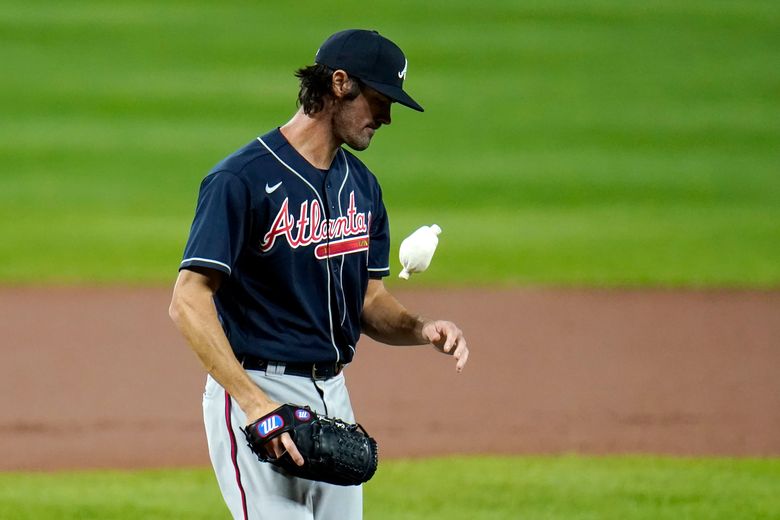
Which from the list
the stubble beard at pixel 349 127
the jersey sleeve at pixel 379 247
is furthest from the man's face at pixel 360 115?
Result: the jersey sleeve at pixel 379 247

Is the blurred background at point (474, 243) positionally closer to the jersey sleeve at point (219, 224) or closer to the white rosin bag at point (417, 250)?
the white rosin bag at point (417, 250)

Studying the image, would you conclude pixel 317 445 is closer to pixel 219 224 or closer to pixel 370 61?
pixel 219 224

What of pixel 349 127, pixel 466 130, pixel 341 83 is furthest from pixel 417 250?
→ pixel 466 130

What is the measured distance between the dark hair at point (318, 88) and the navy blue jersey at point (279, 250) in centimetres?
13

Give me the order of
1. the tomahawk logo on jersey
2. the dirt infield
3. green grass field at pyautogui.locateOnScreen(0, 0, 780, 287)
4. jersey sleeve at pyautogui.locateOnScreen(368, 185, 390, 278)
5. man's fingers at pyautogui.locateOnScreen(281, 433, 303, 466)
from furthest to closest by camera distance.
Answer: green grass field at pyautogui.locateOnScreen(0, 0, 780, 287), the dirt infield, jersey sleeve at pyautogui.locateOnScreen(368, 185, 390, 278), the tomahawk logo on jersey, man's fingers at pyautogui.locateOnScreen(281, 433, 303, 466)

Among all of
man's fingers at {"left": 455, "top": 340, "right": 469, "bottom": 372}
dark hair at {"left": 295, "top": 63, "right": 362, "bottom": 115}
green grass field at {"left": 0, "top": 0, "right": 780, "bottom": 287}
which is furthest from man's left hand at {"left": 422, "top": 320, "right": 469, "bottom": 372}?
green grass field at {"left": 0, "top": 0, "right": 780, "bottom": 287}

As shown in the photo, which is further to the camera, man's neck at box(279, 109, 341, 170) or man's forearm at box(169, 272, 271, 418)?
man's neck at box(279, 109, 341, 170)

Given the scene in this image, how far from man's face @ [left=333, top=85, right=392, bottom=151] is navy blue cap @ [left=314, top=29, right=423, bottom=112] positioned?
3 cm

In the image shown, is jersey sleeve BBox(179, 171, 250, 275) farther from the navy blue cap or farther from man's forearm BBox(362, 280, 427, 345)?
man's forearm BBox(362, 280, 427, 345)

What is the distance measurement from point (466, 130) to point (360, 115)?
12.6 metres

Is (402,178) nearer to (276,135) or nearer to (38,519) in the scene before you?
(38,519)

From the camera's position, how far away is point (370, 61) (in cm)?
364

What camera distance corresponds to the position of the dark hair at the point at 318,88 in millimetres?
3654

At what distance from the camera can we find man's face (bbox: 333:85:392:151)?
12.0 feet
